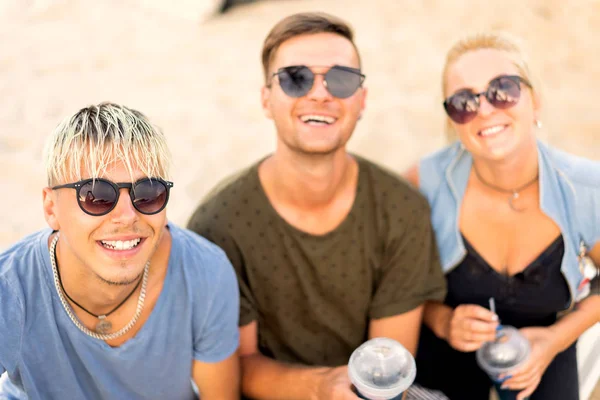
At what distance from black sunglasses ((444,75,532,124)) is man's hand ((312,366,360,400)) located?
3.96ft

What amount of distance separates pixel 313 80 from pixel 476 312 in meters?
1.22

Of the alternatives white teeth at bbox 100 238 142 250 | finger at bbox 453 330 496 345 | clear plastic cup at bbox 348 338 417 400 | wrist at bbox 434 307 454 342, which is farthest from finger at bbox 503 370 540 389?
white teeth at bbox 100 238 142 250

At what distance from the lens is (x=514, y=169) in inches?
107

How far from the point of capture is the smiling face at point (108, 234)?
1887mm

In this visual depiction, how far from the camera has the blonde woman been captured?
2.56 m

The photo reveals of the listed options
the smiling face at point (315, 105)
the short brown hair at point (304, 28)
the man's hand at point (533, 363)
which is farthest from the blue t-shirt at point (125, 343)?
the man's hand at point (533, 363)

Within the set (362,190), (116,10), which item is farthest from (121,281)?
(116,10)

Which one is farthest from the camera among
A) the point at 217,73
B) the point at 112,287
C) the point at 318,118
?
the point at 217,73

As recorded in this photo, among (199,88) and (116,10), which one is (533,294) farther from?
(116,10)

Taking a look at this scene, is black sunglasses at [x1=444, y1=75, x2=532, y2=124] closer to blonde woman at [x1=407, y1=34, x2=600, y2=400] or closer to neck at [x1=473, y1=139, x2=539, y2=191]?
blonde woman at [x1=407, y1=34, x2=600, y2=400]

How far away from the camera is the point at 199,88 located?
5.96 m

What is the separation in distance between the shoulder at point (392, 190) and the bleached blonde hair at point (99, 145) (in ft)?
3.49

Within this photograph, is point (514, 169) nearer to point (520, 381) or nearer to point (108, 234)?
point (520, 381)

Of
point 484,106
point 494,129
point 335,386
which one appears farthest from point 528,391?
point 484,106
